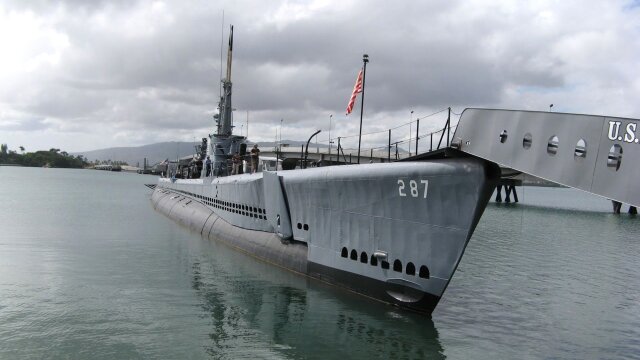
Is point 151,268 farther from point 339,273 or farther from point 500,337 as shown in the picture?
point 500,337

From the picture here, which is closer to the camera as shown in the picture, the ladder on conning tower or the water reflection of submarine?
Answer: the ladder on conning tower

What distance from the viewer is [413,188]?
460 inches

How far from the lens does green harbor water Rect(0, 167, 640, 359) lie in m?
10.1

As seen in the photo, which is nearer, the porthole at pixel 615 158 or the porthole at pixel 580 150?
the porthole at pixel 615 158

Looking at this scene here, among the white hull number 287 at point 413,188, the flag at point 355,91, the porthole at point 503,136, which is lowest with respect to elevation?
the white hull number 287 at point 413,188

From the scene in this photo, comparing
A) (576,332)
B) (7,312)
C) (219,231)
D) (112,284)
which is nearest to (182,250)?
(219,231)

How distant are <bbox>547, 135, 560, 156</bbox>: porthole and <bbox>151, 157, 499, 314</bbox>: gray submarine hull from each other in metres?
1.96

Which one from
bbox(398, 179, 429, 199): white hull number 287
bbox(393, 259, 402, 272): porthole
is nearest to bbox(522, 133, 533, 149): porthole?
bbox(398, 179, 429, 199): white hull number 287

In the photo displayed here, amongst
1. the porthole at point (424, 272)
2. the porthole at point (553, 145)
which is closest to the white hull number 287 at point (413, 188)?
the porthole at point (424, 272)

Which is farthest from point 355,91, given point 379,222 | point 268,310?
point 268,310

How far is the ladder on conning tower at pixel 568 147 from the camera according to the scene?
7336 millimetres

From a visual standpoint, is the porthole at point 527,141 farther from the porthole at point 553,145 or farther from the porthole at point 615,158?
the porthole at point 615,158

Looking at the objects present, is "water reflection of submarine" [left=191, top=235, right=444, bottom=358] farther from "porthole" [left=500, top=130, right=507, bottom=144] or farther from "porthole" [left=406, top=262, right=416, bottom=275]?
"porthole" [left=500, top=130, right=507, bottom=144]

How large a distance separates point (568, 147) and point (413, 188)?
4.08m
